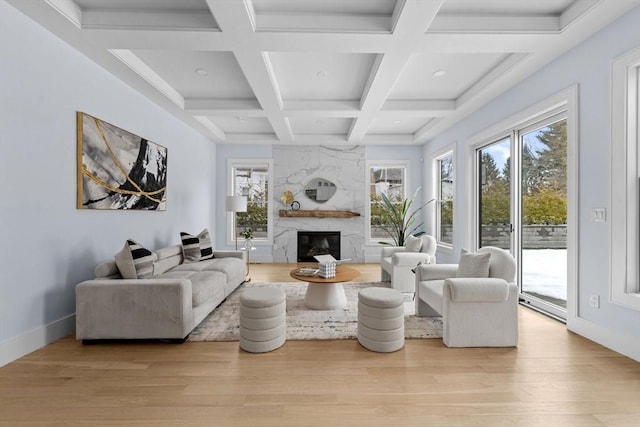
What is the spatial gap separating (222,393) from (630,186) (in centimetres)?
343

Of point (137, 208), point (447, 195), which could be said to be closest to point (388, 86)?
point (447, 195)

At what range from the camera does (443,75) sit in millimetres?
3838

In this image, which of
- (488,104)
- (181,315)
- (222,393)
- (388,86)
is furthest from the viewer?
(488,104)

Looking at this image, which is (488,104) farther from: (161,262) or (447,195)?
(161,262)

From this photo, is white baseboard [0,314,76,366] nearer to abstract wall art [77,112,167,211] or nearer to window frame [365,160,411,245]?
abstract wall art [77,112,167,211]

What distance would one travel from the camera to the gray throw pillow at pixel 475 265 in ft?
9.52

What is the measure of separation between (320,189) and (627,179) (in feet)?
17.1

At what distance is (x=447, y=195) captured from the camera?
20.1 feet

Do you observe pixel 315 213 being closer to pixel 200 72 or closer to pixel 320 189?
pixel 320 189

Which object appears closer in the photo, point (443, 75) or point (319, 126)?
point (443, 75)

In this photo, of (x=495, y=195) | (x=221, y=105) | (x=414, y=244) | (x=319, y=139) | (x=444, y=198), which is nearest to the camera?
(x=495, y=195)

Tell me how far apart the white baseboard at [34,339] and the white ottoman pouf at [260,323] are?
169 cm

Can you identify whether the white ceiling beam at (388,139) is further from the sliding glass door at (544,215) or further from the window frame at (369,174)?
the sliding glass door at (544,215)

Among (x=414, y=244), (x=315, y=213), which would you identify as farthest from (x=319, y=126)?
(x=414, y=244)
